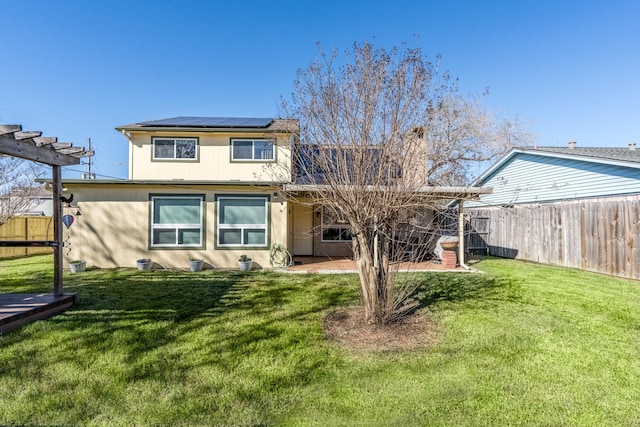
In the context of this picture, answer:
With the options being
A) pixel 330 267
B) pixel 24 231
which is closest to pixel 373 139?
pixel 330 267

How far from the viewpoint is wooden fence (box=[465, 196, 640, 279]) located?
802 centimetres

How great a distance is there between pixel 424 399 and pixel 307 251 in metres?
9.49

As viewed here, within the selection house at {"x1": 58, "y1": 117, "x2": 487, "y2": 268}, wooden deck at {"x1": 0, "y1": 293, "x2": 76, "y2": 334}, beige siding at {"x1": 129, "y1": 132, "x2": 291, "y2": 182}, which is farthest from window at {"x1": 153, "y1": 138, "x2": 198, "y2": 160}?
wooden deck at {"x1": 0, "y1": 293, "x2": 76, "y2": 334}

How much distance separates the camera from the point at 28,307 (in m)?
4.81

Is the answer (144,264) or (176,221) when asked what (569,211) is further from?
(144,264)

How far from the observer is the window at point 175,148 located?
1055 cm

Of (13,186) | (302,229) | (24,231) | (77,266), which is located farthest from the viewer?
(24,231)

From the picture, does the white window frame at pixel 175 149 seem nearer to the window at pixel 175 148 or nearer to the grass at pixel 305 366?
the window at pixel 175 148

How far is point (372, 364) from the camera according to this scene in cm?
348

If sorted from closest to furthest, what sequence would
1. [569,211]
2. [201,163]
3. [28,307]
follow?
[28,307]
[569,211]
[201,163]

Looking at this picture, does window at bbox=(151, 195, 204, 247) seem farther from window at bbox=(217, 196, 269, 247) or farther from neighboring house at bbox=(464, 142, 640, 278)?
neighboring house at bbox=(464, 142, 640, 278)

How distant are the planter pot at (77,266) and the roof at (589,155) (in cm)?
1157

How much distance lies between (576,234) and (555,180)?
3124 mm

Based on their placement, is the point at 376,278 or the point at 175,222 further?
the point at 175,222
